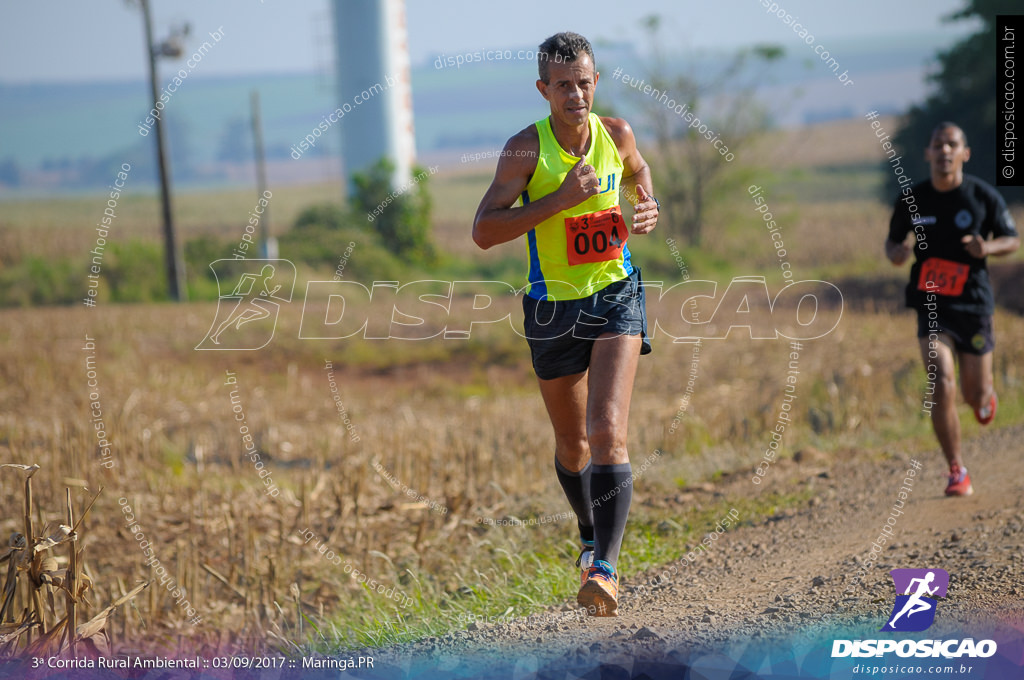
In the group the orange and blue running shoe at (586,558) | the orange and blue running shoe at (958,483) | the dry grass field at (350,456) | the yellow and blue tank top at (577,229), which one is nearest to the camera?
the yellow and blue tank top at (577,229)

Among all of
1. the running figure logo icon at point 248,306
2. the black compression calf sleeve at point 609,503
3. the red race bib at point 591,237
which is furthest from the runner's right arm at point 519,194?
the running figure logo icon at point 248,306

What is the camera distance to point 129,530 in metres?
6.71

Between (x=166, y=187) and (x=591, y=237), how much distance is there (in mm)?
20571

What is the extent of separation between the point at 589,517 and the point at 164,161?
66.0ft

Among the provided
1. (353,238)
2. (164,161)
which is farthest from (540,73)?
(353,238)

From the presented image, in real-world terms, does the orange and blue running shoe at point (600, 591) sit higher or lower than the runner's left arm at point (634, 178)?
lower

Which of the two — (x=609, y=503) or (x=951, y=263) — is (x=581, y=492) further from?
(x=951, y=263)

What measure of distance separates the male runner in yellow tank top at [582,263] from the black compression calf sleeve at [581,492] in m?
0.29

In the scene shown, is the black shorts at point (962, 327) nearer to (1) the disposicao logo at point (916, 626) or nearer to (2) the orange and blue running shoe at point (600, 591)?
(1) the disposicao logo at point (916, 626)

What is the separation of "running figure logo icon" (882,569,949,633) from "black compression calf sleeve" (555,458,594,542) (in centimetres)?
143

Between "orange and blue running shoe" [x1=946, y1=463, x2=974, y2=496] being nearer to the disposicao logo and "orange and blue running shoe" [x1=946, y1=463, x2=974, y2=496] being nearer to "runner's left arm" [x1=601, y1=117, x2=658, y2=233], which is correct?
the disposicao logo

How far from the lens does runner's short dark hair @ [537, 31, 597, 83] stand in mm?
4156

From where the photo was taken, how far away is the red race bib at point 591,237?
4301 mm

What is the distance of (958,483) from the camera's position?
237 inches
